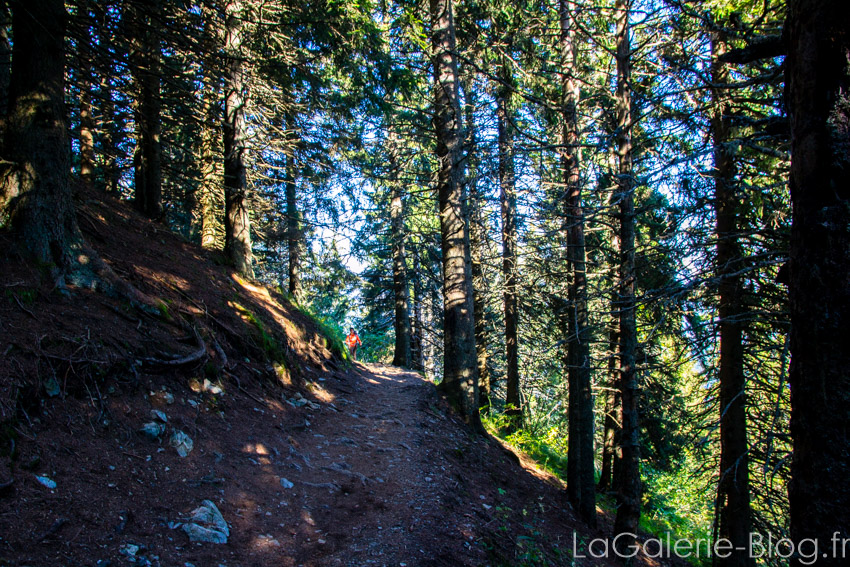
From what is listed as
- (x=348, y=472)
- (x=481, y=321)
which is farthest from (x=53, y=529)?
(x=481, y=321)

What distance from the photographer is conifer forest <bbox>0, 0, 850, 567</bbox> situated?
2.81 m

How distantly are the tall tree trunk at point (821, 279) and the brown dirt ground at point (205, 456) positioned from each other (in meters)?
3.12

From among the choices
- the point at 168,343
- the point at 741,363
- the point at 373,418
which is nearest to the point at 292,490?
the point at 168,343

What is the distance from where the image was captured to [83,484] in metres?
3.38

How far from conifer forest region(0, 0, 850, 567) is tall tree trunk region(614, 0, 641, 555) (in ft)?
0.17

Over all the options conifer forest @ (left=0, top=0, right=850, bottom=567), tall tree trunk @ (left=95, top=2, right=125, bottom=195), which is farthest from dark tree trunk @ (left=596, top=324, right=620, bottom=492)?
tall tree trunk @ (left=95, top=2, right=125, bottom=195)

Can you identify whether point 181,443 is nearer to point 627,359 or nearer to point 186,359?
point 186,359

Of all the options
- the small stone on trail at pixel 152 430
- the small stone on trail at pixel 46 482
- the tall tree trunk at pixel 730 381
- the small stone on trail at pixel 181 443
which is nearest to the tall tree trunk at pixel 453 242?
the tall tree trunk at pixel 730 381

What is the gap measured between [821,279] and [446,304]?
719 centimetres

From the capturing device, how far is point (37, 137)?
484cm

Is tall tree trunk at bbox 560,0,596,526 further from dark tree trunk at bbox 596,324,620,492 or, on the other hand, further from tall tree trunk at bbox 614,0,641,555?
dark tree trunk at bbox 596,324,620,492

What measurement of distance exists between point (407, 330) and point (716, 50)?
15.1 metres

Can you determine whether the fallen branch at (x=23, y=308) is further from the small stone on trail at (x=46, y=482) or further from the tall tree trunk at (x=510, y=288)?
the tall tree trunk at (x=510, y=288)

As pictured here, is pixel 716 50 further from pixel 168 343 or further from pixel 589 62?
pixel 168 343
